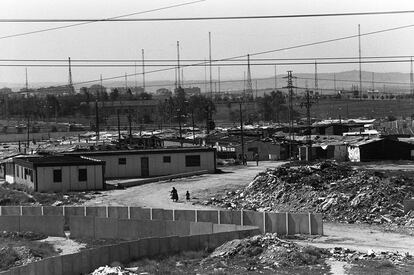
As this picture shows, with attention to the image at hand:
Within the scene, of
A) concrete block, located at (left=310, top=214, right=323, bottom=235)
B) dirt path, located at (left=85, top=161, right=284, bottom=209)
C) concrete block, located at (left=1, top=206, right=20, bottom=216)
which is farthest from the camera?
dirt path, located at (left=85, top=161, right=284, bottom=209)

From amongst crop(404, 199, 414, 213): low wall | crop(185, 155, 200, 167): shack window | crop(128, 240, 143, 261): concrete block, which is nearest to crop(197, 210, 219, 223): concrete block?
crop(128, 240, 143, 261): concrete block

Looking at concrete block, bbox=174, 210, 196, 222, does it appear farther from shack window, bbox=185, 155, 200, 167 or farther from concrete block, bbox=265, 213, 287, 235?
shack window, bbox=185, 155, 200, 167

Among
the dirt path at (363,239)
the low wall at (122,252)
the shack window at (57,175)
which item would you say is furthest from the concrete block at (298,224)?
the shack window at (57,175)

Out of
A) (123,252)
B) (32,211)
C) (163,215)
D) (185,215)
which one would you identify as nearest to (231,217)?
(185,215)

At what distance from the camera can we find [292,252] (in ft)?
92.2

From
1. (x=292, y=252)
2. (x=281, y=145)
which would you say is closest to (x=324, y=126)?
(x=281, y=145)

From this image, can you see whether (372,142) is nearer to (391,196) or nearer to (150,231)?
(391,196)

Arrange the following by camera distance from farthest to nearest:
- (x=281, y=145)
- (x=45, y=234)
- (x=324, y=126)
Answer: (x=324, y=126) → (x=281, y=145) → (x=45, y=234)

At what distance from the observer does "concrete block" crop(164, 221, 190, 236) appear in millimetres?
35438

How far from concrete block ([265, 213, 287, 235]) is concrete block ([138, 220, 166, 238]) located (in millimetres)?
5072

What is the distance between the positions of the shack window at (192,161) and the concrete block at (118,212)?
2849cm

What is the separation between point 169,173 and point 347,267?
43.8m

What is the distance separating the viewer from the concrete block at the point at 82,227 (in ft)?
128

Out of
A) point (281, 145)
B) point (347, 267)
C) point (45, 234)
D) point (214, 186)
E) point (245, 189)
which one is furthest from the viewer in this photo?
point (281, 145)
